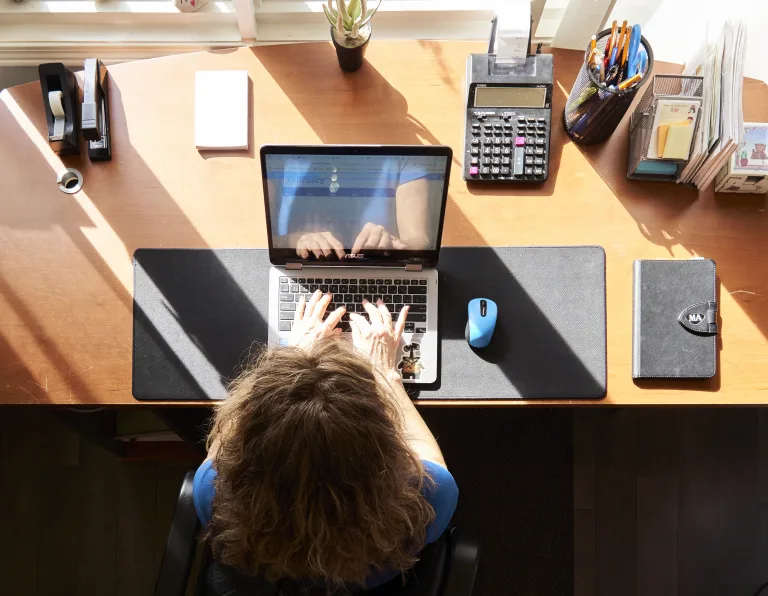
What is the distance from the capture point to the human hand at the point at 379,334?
122cm

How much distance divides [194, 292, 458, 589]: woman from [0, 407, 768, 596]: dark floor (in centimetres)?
91

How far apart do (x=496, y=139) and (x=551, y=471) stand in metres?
1.06

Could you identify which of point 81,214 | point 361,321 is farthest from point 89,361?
point 361,321

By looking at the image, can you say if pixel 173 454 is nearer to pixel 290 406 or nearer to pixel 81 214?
pixel 81 214

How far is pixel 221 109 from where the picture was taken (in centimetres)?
132

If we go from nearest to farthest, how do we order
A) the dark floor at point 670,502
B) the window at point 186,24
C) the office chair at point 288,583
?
1. the office chair at point 288,583
2. the window at point 186,24
3. the dark floor at point 670,502

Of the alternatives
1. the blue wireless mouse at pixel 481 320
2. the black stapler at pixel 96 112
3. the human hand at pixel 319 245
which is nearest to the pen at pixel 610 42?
the blue wireless mouse at pixel 481 320

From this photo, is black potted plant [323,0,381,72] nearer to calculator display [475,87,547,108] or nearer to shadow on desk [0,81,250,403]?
calculator display [475,87,547,108]

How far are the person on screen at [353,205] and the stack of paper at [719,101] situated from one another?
54 centimetres

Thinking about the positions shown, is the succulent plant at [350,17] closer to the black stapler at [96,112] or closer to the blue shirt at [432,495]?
the black stapler at [96,112]

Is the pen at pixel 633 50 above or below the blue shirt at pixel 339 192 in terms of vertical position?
above

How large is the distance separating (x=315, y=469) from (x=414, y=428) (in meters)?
0.39

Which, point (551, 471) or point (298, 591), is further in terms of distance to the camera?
point (551, 471)

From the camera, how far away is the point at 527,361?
4.13ft
